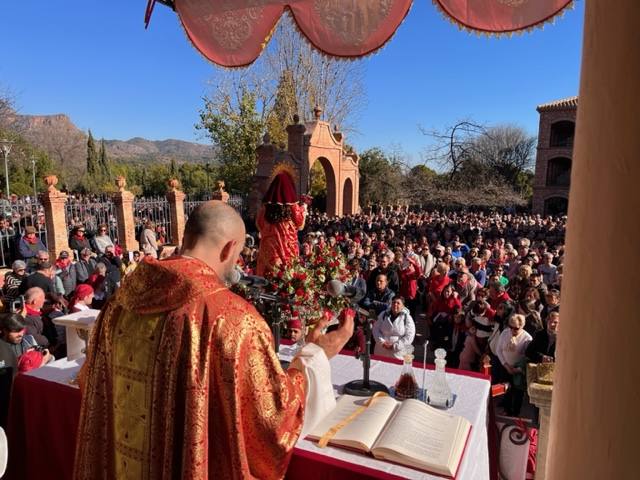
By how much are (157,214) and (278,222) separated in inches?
436

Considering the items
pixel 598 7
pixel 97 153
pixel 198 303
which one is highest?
pixel 97 153

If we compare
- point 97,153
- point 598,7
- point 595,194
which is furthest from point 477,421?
point 97,153

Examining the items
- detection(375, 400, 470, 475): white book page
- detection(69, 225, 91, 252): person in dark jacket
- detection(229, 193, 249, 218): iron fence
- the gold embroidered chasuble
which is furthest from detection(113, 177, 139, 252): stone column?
detection(375, 400, 470, 475): white book page

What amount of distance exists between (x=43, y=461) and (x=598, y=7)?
3.90 m

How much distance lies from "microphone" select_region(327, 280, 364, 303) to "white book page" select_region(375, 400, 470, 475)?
0.62 m

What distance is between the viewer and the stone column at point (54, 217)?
11211 millimetres

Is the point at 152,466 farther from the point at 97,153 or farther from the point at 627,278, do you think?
the point at 97,153

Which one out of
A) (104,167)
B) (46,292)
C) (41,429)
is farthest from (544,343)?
(104,167)

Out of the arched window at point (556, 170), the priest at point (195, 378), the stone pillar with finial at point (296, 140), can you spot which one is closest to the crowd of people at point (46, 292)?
the priest at point (195, 378)

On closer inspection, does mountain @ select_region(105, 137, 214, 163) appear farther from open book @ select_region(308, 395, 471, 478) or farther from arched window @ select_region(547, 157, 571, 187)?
open book @ select_region(308, 395, 471, 478)

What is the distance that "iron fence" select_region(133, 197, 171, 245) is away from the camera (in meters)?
14.8

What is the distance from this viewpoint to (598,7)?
2.49ft

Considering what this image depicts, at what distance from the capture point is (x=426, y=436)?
2.18 metres

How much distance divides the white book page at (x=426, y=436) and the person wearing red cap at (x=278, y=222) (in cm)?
336
